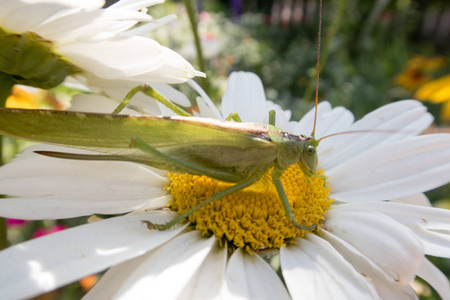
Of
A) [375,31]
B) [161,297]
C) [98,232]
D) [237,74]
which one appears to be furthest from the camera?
[375,31]

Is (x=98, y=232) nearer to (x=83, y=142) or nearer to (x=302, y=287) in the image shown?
(x=83, y=142)

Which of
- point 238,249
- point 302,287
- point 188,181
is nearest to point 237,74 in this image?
point 188,181

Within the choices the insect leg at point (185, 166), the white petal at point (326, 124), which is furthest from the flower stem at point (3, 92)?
the white petal at point (326, 124)

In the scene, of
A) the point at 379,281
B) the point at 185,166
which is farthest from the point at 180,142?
the point at 379,281

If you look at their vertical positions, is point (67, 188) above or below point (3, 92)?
below

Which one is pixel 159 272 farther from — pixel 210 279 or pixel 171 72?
pixel 171 72

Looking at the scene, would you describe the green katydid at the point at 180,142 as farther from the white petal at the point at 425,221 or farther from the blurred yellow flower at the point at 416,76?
the blurred yellow flower at the point at 416,76
